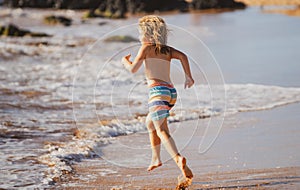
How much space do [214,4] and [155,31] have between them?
2883cm

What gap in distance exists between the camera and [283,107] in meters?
7.71

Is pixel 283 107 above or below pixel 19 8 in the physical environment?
above

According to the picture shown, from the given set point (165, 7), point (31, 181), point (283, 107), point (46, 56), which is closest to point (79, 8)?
point (165, 7)

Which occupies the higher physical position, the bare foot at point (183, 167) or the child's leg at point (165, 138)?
the child's leg at point (165, 138)

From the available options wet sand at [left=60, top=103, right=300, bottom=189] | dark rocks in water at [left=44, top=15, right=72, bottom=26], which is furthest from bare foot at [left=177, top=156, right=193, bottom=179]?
dark rocks in water at [left=44, top=15, right=72, bottom=26]

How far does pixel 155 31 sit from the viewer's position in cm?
445

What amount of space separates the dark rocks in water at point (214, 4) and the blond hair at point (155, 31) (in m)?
28.0

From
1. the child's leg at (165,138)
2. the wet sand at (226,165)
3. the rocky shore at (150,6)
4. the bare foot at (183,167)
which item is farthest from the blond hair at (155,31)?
the rocky shore at (150,6)

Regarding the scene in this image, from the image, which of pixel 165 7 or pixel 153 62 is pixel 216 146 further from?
pixel 165 7

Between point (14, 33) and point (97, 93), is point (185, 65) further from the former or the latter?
point (14, 33)

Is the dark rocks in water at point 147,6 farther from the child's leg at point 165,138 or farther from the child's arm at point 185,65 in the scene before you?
the child's leg at point 165,138

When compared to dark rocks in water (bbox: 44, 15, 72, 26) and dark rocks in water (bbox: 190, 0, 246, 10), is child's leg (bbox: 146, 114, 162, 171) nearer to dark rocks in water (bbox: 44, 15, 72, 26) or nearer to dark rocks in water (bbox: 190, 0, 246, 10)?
dark rocks in water (bbox: 44, 15, 72, 26)

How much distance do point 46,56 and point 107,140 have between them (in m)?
9.33

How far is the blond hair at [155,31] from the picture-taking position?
4457 millimetres
